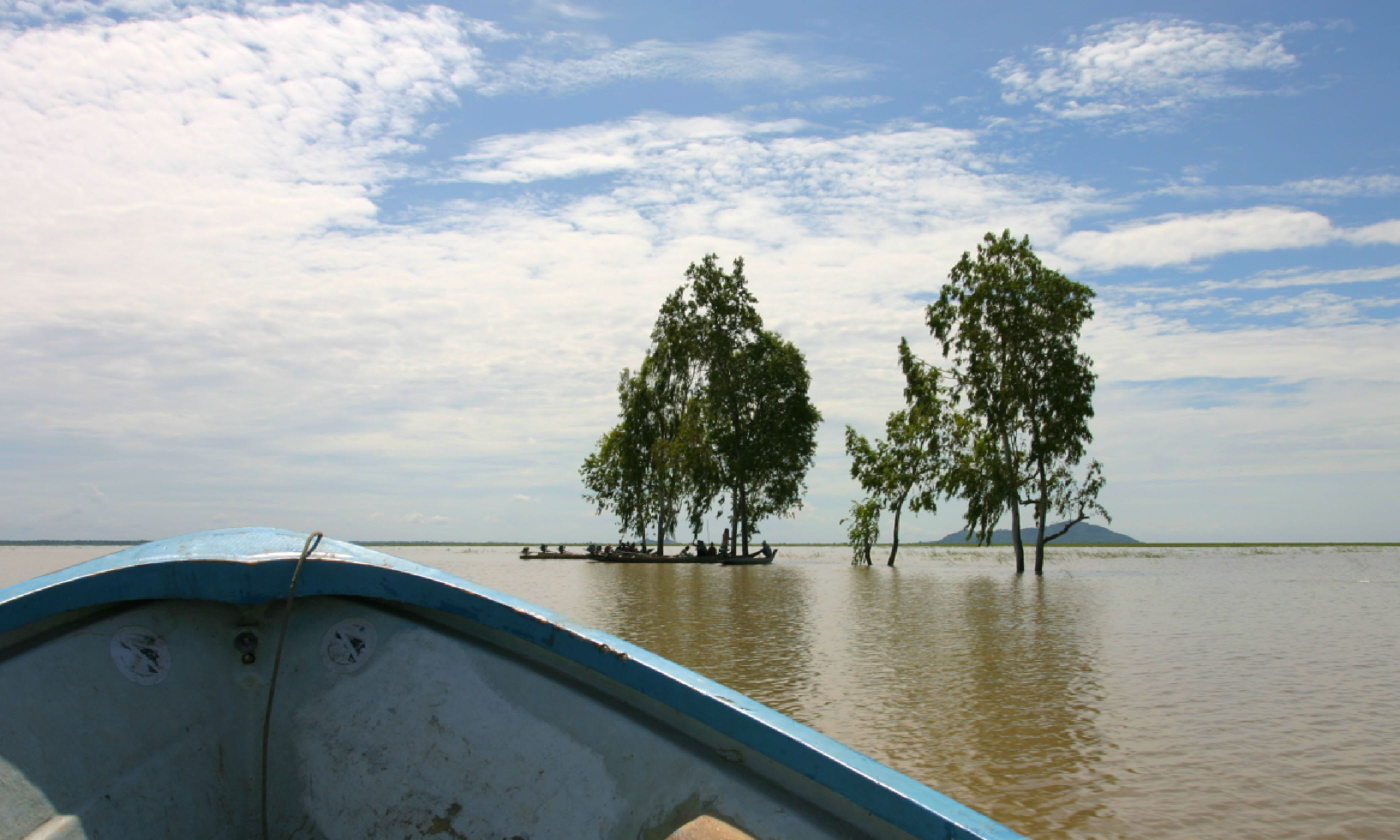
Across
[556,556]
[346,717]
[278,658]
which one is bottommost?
[556,556]

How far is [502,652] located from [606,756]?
0.49 meters

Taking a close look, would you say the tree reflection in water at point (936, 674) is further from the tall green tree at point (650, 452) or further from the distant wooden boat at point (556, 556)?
the distant wooden boat at point (556, 556)

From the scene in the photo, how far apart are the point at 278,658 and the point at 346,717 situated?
28cm

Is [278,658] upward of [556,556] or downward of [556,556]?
upward

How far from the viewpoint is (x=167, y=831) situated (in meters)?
2.47

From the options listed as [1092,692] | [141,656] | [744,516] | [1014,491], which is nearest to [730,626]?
[1092,692]

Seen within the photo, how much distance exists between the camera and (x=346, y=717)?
2664 mm

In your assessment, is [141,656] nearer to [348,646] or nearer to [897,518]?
[348,646]

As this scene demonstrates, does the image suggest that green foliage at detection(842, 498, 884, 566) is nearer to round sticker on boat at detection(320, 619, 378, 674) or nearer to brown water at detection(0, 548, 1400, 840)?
brown water at detection(0, 548, 1400, 840)

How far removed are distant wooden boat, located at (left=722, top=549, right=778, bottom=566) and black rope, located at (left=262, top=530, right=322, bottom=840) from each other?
4111cm

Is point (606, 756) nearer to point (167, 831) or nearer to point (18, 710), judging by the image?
point (167, 831)

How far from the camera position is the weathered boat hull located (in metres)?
2.28

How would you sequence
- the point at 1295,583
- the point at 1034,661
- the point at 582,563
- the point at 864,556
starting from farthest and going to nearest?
the point at 582,563 < the point at 864,556 < the point at 1295,583 < the point at 1034,661

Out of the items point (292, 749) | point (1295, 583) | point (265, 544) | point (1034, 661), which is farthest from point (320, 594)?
point (1295, 583)
